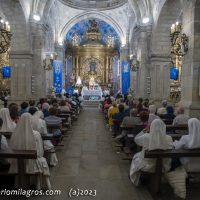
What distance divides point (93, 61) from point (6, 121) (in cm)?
2547

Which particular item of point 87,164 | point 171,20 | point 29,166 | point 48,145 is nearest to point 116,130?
point 87,164

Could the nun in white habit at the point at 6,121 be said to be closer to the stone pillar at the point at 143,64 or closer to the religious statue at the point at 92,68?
the stone pillar at the point at 143,64

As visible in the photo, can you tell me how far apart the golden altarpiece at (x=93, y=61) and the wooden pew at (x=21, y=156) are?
2615 cm

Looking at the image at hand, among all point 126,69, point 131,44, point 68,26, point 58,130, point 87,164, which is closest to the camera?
point 87,164

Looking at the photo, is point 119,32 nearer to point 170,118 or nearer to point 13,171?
point 170,118

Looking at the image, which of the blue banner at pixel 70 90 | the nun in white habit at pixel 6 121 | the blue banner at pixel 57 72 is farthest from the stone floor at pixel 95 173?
the blue banner at pixel 70 90

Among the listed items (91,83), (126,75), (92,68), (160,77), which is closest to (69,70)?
(92,68)

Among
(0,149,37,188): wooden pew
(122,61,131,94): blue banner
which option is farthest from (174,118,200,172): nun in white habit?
(122,61,131,94): blue banner

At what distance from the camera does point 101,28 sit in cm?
2977

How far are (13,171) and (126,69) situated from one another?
18.2 metres

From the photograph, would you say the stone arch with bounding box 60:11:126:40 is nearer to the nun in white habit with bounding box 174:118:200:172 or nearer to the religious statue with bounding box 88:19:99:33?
the religious statue with bounding box 88:19:99:33

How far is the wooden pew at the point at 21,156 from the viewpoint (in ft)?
13.4

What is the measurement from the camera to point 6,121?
5.96 metres

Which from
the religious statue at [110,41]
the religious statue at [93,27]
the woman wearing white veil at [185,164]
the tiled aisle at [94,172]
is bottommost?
the tiled aisle at [94,172]
